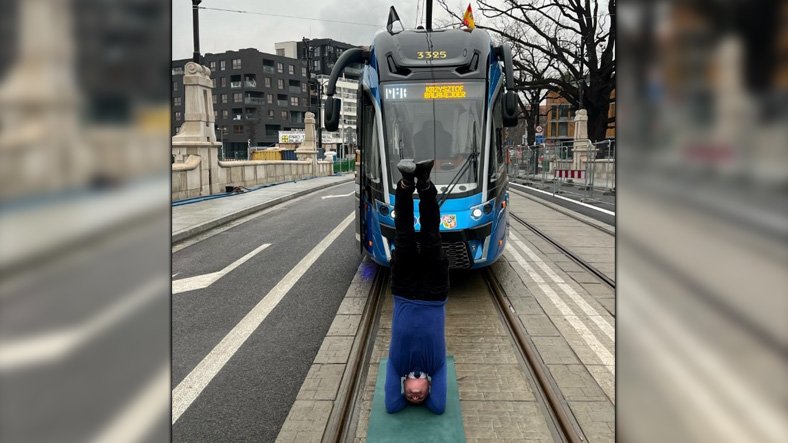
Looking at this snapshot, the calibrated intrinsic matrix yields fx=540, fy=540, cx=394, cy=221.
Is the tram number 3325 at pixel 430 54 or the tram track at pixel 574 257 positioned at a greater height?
the tram number 3325 at pixel 430 54

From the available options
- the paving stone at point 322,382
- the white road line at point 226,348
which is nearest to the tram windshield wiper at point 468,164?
the white road line at point 226,348

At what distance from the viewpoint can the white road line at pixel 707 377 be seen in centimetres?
68

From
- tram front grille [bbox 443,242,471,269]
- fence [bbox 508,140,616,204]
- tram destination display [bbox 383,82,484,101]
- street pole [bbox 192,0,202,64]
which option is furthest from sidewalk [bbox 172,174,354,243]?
fence [bbox 508,140,616,204]

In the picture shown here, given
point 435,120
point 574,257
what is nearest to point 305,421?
point 435,120

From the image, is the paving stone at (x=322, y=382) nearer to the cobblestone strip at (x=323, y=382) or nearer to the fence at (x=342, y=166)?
the cobblestone strip at (x=323, y=382)

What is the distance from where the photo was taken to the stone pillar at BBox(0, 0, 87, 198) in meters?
0.53

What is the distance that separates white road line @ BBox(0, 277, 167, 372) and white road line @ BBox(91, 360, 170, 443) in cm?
13

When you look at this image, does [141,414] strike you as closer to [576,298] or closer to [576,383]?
[576,383]

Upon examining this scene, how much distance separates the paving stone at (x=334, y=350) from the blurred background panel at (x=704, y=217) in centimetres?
432

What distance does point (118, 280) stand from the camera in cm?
73

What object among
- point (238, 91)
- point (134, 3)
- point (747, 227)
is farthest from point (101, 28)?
point (238, 91)

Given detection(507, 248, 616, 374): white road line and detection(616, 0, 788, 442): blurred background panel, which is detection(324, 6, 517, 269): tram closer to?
detection(507, 248, 616, 374): white road line

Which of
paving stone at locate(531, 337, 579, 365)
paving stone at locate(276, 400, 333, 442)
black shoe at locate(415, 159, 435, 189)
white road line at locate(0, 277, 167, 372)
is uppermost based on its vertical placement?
black shoe at locate(415, 159, 435, 189)

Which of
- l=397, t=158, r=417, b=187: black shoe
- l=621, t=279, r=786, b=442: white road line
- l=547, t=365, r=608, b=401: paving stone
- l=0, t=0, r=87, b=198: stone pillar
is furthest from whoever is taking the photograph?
l=547, t=365, r=608, b=401: paving stone
